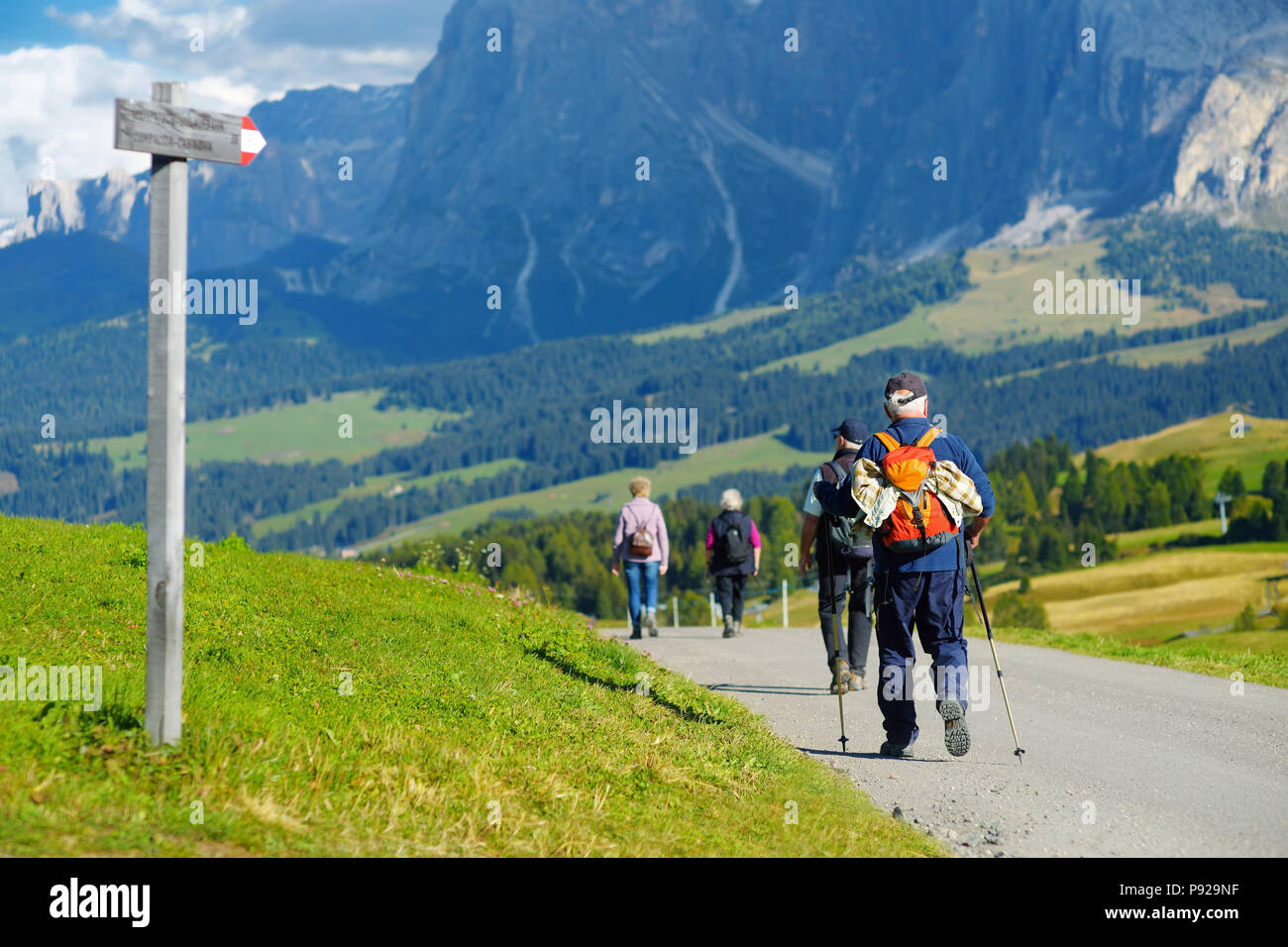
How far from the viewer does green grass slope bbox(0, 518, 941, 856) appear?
6734 mm

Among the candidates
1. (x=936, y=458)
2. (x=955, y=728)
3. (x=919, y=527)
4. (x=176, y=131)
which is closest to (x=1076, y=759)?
(x=955, y=728)

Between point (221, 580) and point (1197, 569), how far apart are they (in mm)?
113889

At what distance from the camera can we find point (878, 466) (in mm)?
10250

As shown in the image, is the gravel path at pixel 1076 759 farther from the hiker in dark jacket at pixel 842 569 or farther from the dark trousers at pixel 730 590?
the dark trousers at pixel 730 590

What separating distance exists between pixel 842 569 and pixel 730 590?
753 centimetres

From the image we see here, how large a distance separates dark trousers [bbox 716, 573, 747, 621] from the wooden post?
14.1m

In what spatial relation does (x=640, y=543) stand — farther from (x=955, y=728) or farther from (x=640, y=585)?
(x=955, y=728)

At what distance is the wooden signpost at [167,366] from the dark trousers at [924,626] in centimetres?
542

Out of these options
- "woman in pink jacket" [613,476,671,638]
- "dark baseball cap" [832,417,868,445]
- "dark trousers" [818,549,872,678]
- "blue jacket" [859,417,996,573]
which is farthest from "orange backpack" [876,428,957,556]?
"woman in pink jacket" [613,476,671,638]

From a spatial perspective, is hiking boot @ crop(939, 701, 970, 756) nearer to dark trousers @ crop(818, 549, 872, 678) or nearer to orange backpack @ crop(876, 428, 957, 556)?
orange backpack @ crop(876, 428, 957, 556)
